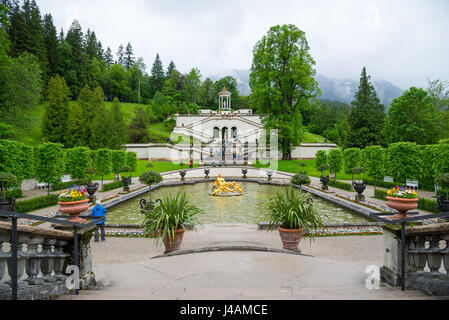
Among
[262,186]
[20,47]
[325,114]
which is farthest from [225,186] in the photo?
[325,114]

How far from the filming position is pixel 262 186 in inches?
911

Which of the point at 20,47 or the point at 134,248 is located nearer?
the point at 134,248

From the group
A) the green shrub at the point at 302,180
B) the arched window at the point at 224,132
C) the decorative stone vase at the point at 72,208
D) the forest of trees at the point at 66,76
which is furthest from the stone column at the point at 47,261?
the arched window at the point at 224,132

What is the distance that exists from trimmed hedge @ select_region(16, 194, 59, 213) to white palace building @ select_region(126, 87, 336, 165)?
23445 millimetres

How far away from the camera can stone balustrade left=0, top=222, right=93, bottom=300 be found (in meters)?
3.02

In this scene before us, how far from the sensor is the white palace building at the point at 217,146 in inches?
1607

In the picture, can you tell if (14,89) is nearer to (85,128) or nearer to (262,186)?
(85,128)

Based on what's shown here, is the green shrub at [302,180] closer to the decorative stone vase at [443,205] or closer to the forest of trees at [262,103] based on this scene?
the decorative stone vase at [443,205]

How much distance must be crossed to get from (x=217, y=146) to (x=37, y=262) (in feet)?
141

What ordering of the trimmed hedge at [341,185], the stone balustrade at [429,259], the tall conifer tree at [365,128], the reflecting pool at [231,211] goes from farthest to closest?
the tall conifer tree at [365,128] < the trimmed hedge at [341,185] < the reflecting pool at [231,211] < the stone balustrade at [429,259]

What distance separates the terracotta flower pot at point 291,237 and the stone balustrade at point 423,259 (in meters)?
2.83

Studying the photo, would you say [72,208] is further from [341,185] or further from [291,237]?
[341,185]
